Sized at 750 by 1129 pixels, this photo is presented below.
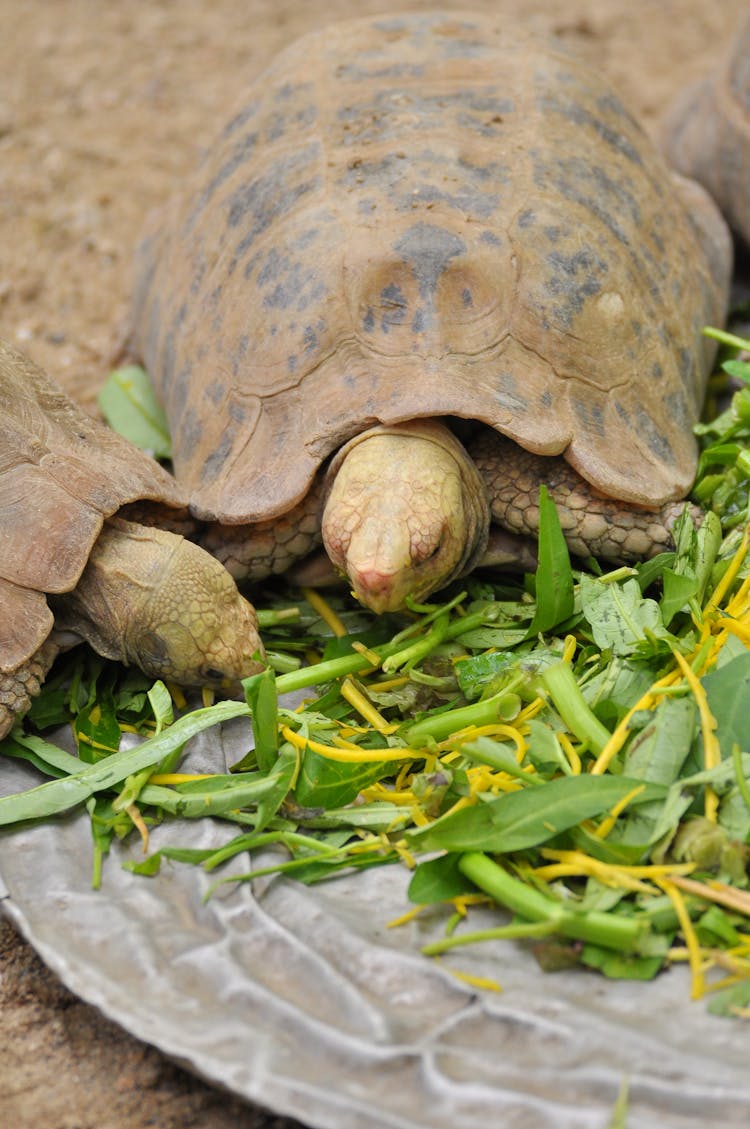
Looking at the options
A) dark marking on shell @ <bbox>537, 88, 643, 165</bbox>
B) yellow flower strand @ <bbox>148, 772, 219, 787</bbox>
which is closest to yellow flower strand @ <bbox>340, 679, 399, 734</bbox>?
yellow flower strand @ <bbox>148, 772, 219, 787</bbox>

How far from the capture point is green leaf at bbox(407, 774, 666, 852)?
2.45 meters

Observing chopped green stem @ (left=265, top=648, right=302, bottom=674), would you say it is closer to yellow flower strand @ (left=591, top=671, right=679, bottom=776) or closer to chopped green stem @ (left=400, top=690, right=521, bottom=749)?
chopped green stem @ (left=400, top=690, right=521, bottom=749)

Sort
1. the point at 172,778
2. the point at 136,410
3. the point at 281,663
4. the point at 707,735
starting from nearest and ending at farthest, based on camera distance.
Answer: the point at 707,735 < the point at 172,778 < the point at 281,663 < the point at 136,410

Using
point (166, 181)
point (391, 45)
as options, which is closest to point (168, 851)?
point (391, 45)

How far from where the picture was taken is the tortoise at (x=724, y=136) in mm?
4902

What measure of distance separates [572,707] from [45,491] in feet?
4.38

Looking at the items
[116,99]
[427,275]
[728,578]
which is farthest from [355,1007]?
[116,99]

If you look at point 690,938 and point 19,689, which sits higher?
point 19,689

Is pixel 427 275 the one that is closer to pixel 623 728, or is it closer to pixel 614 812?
pixel 623 728

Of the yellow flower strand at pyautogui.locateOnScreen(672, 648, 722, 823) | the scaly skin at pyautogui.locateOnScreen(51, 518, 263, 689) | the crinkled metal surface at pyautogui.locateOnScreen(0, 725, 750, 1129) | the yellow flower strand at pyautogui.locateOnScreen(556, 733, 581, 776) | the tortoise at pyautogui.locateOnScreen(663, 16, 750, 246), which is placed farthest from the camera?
the tortoise at pyautogui.locateOnScreen(663, 16, 750, 246)

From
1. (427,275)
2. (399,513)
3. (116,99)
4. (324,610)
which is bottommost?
(324,610)

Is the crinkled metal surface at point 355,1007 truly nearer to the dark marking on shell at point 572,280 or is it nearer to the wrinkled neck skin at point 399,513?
the wrinkled neck skin at point 399,513

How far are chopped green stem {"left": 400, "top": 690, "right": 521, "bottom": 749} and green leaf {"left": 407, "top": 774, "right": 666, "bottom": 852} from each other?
0.33 meters

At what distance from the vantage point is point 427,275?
3219 millimetres
